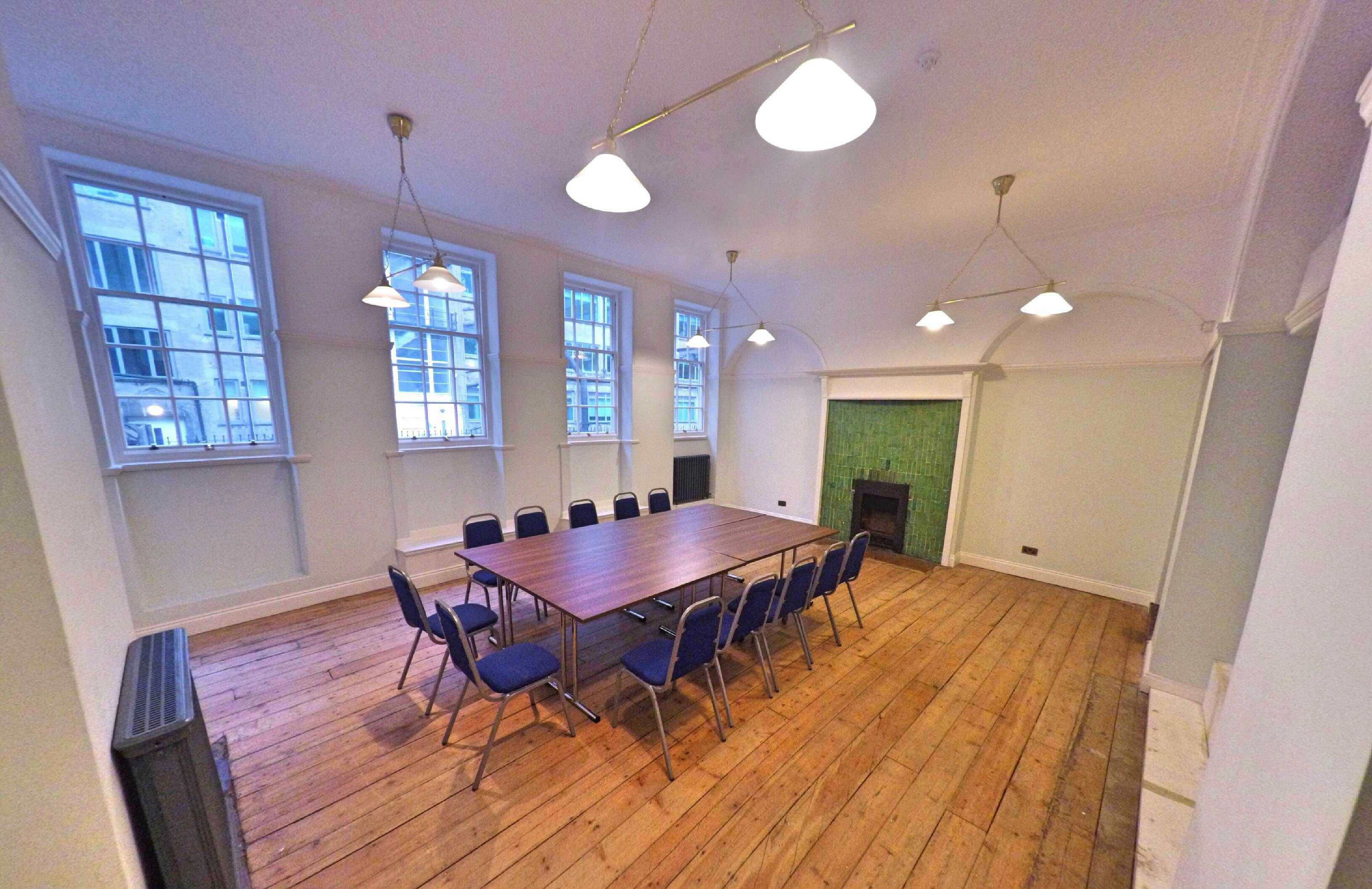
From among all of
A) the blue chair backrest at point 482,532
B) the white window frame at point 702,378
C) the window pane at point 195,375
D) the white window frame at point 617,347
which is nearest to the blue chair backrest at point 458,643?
the blue chair backrest at point 482,532

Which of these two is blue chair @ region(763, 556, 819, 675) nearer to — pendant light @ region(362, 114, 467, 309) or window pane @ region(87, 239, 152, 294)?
pendant light @ region(362, 114, 467, 309)

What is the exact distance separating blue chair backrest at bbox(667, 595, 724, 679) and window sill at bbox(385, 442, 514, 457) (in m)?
3.14

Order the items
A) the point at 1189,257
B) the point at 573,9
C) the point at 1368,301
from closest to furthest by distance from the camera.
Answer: the point at 1368,301, the point at 573,9, the point at 1189,257

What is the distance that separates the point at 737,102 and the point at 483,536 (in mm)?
3378

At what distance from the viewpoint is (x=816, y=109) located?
118 cm

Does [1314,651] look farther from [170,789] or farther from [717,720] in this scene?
[170,789]

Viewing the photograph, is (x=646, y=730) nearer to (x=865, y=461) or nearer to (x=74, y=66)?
(x=865, y=461)

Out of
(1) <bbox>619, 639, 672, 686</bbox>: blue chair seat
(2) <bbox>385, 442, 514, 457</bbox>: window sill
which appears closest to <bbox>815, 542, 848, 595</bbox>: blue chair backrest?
(1) <bbox>619, 639, 672, 686</bbox>: blue chair seat

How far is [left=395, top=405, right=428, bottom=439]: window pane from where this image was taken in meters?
3.97

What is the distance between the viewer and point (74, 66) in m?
2.11

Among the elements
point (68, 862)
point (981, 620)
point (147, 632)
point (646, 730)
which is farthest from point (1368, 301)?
point (147, 632)

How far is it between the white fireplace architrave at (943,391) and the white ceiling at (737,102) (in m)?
1.22

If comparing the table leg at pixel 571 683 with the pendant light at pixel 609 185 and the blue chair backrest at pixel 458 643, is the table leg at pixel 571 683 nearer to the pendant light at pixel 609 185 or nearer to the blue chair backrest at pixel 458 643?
the blue chair backrest at pixel 458 643

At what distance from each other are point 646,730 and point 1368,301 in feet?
9.19
